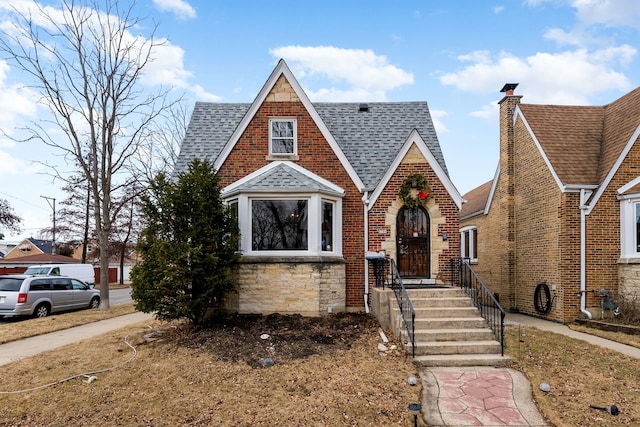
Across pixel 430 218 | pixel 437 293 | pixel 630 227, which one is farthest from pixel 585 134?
pixel 437 293

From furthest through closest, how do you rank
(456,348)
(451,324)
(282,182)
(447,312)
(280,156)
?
(280,156), (282,182), (447,312), (451,324), (456,348)

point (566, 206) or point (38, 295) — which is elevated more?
point (566, 206)

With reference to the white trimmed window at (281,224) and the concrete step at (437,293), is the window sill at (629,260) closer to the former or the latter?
the concrete step at (437,293)

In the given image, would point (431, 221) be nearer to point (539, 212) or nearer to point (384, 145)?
point (384, 145)

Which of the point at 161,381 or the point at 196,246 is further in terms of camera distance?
the point at 196,246

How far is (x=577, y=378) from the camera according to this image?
662 centimetres

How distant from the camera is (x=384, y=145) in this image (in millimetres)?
12867

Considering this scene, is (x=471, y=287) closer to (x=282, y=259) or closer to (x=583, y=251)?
(x=583, y=251)

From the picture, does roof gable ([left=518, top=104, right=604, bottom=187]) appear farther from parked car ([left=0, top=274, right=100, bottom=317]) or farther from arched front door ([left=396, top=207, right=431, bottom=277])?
parked car ([left=0, top=274, right=100, bottom=317])

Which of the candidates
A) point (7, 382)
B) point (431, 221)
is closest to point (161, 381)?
point (7, 382)

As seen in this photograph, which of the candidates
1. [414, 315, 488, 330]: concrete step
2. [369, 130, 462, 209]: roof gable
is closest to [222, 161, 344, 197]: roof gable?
[369, 130, 462, 209]: roof gable

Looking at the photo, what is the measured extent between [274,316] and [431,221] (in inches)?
203

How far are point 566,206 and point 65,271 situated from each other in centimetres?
2630

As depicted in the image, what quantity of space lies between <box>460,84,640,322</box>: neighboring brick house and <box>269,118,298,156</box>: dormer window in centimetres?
799
